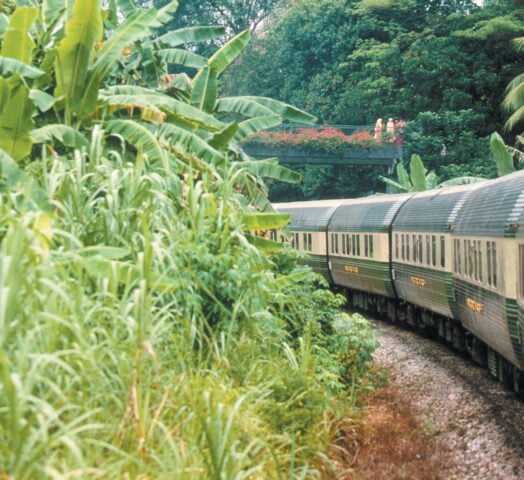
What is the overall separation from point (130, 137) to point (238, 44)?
145 inches

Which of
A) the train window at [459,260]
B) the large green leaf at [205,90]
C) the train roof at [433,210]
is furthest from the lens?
the train roof at [433,210]

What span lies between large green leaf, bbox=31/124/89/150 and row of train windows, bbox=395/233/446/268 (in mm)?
8165

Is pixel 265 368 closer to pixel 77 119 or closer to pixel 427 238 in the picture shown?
pixel 77 119

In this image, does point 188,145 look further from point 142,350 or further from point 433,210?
point 433,210

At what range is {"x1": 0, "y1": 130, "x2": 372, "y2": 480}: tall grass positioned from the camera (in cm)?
611

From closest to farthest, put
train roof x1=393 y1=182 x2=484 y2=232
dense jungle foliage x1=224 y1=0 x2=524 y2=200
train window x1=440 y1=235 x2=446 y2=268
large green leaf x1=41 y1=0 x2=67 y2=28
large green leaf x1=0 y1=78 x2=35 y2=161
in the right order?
large green leaf x1=0 y1=78 x2=35 y2=161 → large green leaf x1=41 y1=0 x2=67 y2=28 → train roof x1=393 y1=182 x2=484 y2=232 → train window x1=440 y1=235 x2=446 y2=268 → dense jungle foliage x1=224 y1=0 x2=524 y2=200

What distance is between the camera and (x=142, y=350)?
22.8ft

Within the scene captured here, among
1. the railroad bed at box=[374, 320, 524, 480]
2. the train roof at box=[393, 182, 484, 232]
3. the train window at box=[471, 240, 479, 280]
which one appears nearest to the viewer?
the railroad bed at box=[374, 320, 524, 480]

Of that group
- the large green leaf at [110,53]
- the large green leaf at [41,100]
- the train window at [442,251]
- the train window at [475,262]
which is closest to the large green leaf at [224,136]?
the large green leaf at [110,53]

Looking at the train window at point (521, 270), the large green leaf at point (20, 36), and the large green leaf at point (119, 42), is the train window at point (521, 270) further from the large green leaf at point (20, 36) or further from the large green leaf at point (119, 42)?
the large green leaf at point (20, 36)

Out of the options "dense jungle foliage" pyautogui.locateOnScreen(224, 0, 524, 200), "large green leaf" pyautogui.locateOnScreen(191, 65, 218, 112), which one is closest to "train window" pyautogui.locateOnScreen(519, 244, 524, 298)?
"large green leaf" pyautogui.locateOnScreen(191, 65, 218, 112)

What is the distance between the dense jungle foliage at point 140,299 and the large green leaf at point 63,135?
5 centimetres

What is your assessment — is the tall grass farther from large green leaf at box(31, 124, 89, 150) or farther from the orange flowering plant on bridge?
the orange flowering plant on bridge

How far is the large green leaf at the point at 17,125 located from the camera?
11.3 metres
